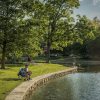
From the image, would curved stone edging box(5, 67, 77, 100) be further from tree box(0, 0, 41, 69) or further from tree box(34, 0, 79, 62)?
tree box(34, 0, 79, 62)

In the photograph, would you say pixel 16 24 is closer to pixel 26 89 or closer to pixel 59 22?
pixel 26 89

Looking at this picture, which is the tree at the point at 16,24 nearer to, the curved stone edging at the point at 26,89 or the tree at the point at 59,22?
the curved stone edging at the point at 26,89

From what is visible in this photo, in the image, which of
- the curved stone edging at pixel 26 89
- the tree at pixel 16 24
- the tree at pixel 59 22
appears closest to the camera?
the curved stone edging at pixel 26 89

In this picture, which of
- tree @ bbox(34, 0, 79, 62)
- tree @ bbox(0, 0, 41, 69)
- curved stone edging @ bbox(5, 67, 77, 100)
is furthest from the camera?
tree @ bbox(34, 0, 79, 62)

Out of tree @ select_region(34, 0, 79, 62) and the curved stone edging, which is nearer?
the curved stone edging

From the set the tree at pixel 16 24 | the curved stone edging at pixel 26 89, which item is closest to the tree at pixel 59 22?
the tree at pixel 16 24

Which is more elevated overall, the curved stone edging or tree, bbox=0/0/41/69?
tree, bbox=0/0/41/69

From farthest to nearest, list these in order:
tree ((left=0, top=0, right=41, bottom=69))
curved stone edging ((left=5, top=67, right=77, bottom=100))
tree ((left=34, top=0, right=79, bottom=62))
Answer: tree ((left=34, top=0, right=79, bottom=62)), tree ((left=0, top=0, right=41, bottom=69)), curved stone edging ((left=5, top=67, right=77, bottom=100))

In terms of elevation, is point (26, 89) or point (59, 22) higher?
point (59, 22)

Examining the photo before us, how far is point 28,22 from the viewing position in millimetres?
53750

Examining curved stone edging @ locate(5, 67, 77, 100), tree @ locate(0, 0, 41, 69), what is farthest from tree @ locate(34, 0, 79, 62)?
curved stone edging @ locate(5, 67, 77, 100)

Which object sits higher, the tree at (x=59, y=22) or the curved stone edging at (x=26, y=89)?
the tree at (x=59, y=22)

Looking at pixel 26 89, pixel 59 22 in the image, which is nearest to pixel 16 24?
pixel 26 89

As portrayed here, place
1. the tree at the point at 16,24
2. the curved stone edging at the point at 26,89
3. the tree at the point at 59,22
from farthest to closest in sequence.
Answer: the tree at the point at 59,22 → the tree at the point at 16,24 → the curved stone edging at the point at 26,89
